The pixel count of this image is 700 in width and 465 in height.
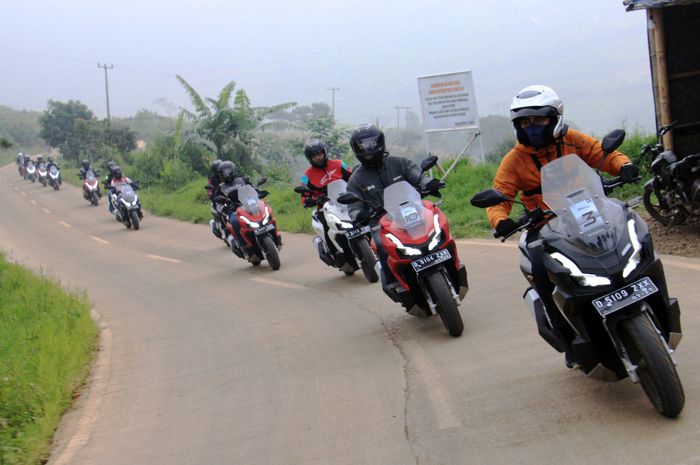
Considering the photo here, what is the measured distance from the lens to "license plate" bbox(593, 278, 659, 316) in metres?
4.46

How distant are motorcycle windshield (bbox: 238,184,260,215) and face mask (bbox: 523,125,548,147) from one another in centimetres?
857

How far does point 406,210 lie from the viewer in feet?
25.0

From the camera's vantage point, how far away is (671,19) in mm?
11719

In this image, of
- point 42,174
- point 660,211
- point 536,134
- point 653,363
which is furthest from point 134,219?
point 42,174

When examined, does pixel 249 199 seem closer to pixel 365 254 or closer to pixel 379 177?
pixel 365 254

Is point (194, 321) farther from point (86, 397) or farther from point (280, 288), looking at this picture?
point (86, 397)

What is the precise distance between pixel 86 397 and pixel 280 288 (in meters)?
4.66

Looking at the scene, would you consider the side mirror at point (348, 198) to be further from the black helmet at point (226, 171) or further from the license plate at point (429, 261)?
the black helmet at point (226, 171)

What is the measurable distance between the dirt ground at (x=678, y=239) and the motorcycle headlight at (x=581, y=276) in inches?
210

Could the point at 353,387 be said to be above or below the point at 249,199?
below

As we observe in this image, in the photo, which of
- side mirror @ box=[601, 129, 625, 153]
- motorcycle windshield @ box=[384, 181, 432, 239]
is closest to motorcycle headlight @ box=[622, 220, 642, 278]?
side mirror @ box=[601, 129, 625, 153]

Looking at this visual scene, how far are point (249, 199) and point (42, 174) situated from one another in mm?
41571

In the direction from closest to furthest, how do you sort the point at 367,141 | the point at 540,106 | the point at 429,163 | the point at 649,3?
the point at 540,106 → the point at 429,163 → the point at 367,141 → the point at 649,3

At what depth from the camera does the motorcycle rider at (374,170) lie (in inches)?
360
